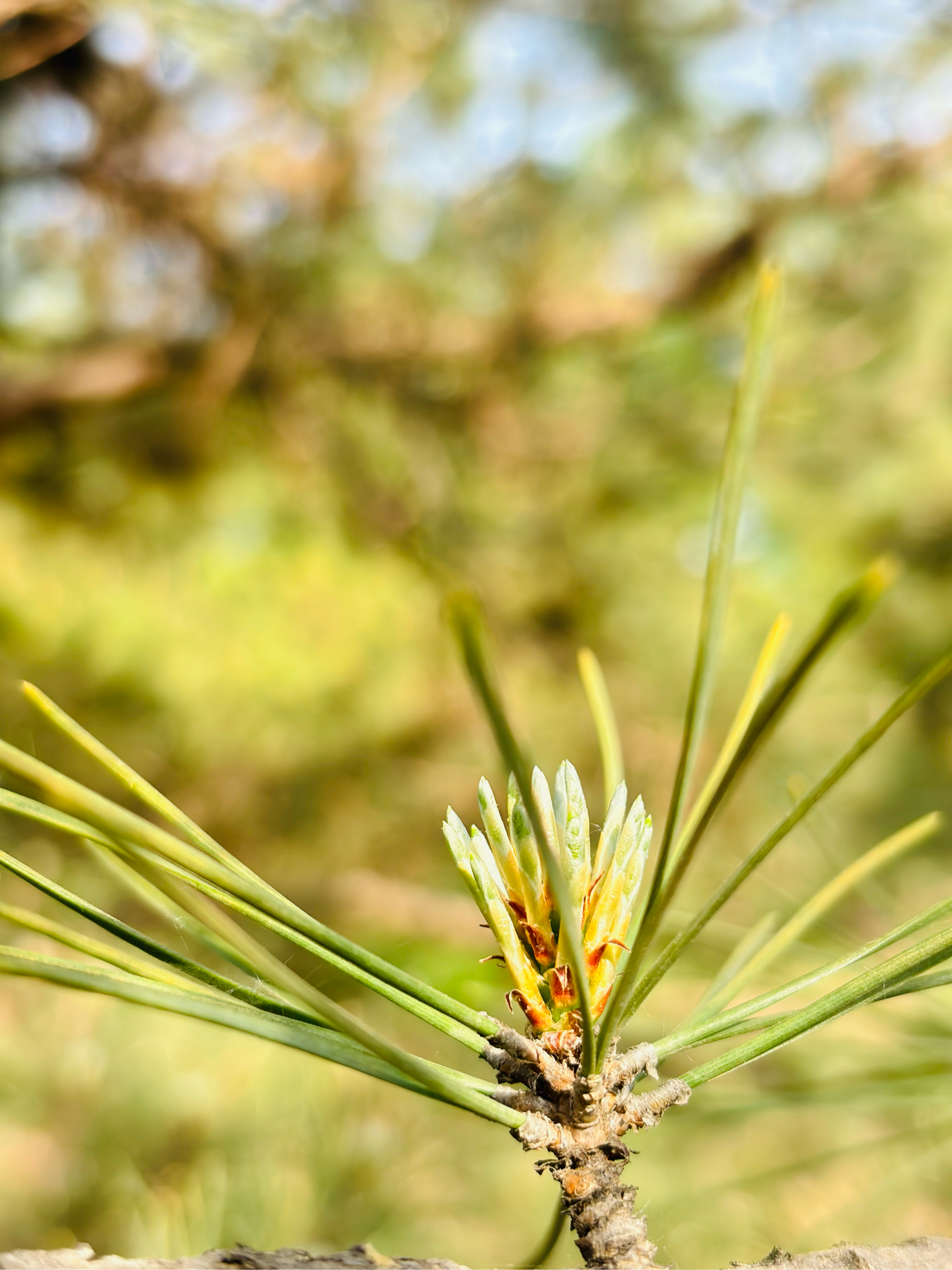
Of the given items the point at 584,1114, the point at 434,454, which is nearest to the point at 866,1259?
the point at 584,1114

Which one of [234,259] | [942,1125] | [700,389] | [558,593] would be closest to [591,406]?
[700,389]

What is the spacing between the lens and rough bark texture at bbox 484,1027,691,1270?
0.44 feet

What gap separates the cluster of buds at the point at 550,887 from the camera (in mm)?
145

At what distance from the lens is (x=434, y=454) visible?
1.04 meters

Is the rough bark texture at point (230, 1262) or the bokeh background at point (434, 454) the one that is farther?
the bokeh background at point (434, 454)

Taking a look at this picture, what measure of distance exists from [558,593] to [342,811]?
379mm

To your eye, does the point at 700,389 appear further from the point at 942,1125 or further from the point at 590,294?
the point at 942,1125

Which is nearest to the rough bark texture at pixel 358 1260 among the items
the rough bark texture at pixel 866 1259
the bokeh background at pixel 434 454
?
the rough bark texture at pixel 866 1259

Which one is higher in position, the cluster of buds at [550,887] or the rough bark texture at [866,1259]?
the cluster of buds at [550,887]

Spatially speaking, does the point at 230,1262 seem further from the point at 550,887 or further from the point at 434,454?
the point at 434,454

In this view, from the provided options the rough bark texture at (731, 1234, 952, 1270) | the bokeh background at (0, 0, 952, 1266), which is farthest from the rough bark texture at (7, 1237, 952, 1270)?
the bokeh background at (0, 0, 952, 1266)

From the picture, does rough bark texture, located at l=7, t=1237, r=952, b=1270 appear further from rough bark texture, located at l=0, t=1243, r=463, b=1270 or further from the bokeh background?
the bokeh background

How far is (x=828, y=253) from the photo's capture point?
97cm

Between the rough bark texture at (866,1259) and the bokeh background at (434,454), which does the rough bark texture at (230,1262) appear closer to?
the rough bark texture at (866,1259)
